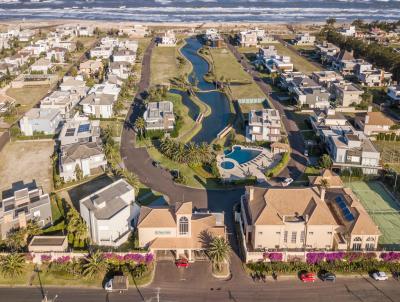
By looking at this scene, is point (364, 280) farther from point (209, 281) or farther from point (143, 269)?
point (143, 269)

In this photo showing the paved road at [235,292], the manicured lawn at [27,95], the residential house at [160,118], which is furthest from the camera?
the manicured lawn at [27,95]

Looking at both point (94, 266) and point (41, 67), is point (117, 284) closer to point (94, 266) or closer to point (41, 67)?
point (94, 266)

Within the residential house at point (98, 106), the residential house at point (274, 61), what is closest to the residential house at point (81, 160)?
the residential house at point (98, 106)

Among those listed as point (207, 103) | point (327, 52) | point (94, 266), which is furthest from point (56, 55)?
point (94, 266)

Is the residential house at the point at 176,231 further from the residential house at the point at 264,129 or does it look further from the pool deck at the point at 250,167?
the residential house at the point at 264,129

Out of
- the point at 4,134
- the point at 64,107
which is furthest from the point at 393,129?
the point at 4,134

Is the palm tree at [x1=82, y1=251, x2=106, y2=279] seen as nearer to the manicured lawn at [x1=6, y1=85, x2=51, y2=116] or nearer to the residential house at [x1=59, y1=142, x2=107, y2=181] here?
the residential house at [x1=59, y1=142, x2=107, y2=181]

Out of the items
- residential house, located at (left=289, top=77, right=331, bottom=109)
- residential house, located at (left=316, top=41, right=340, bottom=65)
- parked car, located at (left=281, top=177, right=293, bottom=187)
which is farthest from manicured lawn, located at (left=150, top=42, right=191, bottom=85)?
parked car, located at (left=281, top=177, right=293, bottom=187)
